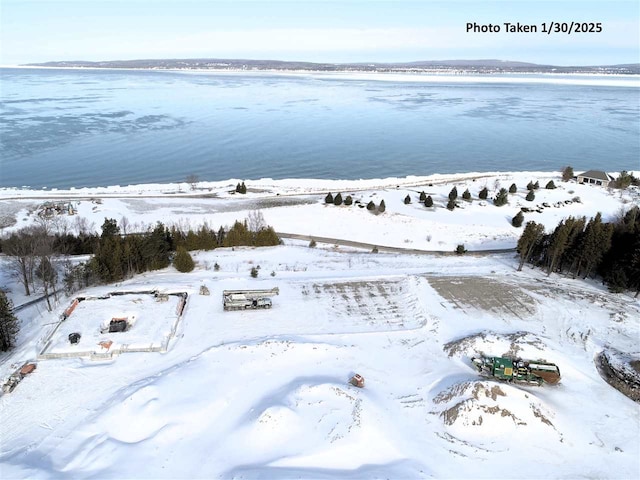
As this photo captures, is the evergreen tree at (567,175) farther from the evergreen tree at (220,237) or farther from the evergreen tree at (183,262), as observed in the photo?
the evergreen tree at (183,262)

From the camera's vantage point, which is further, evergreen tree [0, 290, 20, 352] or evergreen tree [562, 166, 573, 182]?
evergreen tree [562, 166, 573, 182]

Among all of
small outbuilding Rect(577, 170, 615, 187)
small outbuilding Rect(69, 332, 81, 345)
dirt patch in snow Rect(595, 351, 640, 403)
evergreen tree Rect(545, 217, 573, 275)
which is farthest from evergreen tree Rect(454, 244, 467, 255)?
small outbuilding Rect(69, 332, 81, 345)

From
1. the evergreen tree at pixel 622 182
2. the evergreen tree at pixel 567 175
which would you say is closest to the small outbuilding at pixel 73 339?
the evergreen tree at pixel 567 175

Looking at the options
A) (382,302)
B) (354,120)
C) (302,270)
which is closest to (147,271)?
(302,270)

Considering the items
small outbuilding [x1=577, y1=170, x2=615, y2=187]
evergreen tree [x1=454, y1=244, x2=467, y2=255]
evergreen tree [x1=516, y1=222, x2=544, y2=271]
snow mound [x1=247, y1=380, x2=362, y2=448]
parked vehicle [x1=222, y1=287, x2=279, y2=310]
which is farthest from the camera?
small outbuilding [x1=577, y1=170, x2=615, y2=187]

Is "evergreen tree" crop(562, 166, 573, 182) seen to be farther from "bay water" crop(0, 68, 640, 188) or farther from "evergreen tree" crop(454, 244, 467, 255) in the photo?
"evergreen tree" crop(454, 244, 467, 255)

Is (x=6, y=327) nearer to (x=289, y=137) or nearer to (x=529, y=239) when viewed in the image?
(x=529, y=239)

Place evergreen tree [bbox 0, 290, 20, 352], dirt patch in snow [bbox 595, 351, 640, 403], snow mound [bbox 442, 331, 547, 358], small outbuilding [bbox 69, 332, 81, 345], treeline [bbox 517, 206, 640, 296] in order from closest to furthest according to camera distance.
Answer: dirt patch in snow [bbox 595, 351, 640, 403]
evergreen tree [bbox 0, 290, 20, 352]
snow mound [bbox 442, 331, 547, 358]
small outbuilding [bbox 69, 332, 81, 345]
treeline [bbox 517, 206, 640, 296]
